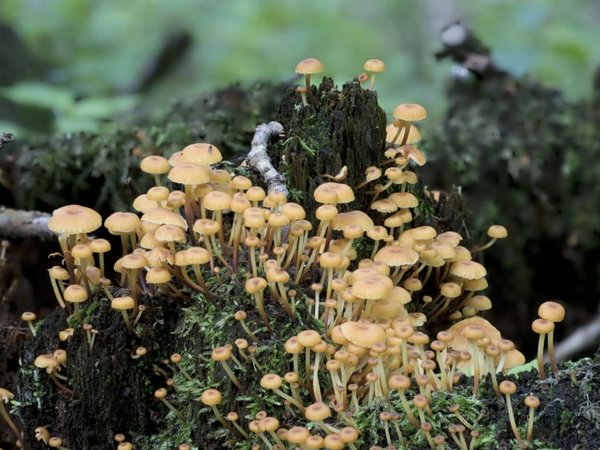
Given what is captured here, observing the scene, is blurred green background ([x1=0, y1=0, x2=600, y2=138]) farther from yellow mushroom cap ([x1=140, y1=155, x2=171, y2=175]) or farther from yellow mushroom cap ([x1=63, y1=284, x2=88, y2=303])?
yellow mushroom cap ([x1=63, y1=284, x2=88, y2=303])

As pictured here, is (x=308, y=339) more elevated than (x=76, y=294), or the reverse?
(x=76, y=294)

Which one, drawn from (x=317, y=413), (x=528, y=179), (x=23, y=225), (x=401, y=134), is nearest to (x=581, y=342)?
(x=528, y=179)

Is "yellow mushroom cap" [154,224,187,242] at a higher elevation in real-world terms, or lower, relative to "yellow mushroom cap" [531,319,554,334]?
higher

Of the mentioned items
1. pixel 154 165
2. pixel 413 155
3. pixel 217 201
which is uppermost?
pixel 413 155

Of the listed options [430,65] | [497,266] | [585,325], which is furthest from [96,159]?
[430,65]

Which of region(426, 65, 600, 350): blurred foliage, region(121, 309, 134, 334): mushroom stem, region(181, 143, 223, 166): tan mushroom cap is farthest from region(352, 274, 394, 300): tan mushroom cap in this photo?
region(426, 65, 600, 350): blurred foliage

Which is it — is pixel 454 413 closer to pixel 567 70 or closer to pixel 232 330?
pixel 232 330

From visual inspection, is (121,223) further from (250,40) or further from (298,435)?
(250,40)

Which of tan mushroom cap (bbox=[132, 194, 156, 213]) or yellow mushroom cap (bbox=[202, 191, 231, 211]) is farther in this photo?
tan mushroom cap (bbox=[132, 194, 156, 213])
